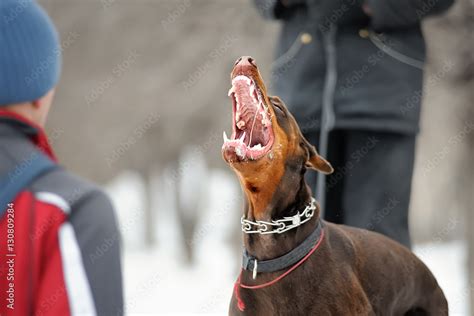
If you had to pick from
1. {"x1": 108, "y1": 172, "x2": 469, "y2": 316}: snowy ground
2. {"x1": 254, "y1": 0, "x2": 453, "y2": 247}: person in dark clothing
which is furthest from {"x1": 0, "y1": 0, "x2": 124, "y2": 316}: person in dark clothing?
{"x1": 108, "y1": 172, "x2": 469, "y2": 316}: snowy ground

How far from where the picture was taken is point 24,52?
2045mm

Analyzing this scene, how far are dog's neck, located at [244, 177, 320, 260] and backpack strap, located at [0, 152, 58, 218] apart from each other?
1.26 metres

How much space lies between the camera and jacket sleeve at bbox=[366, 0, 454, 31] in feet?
12.6

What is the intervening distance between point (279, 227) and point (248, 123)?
464mm

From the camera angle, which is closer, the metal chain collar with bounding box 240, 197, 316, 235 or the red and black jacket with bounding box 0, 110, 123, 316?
the red and black jacket with bounding box 0, 110, 123, 316

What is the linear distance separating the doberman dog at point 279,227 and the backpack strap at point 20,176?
956 millimetres

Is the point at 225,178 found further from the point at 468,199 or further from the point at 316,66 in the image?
the point at 316,66

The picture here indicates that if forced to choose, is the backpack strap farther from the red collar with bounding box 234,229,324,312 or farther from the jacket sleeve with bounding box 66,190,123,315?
the red collar with bounding box 234,229,324,312

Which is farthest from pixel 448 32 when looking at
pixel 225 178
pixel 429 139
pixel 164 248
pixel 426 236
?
pixel 164 248

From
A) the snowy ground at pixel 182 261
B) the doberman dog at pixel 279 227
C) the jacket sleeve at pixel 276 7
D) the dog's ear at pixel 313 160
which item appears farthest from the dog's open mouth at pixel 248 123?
the snowy ground at pixel 182 261

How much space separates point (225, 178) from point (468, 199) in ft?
14.6

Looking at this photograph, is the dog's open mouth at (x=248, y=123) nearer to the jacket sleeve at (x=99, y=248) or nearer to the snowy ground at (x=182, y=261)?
the jacket sleeve at (x=99, y=248)

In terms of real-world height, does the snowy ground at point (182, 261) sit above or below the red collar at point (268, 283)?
below

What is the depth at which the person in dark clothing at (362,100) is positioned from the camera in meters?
3.98
